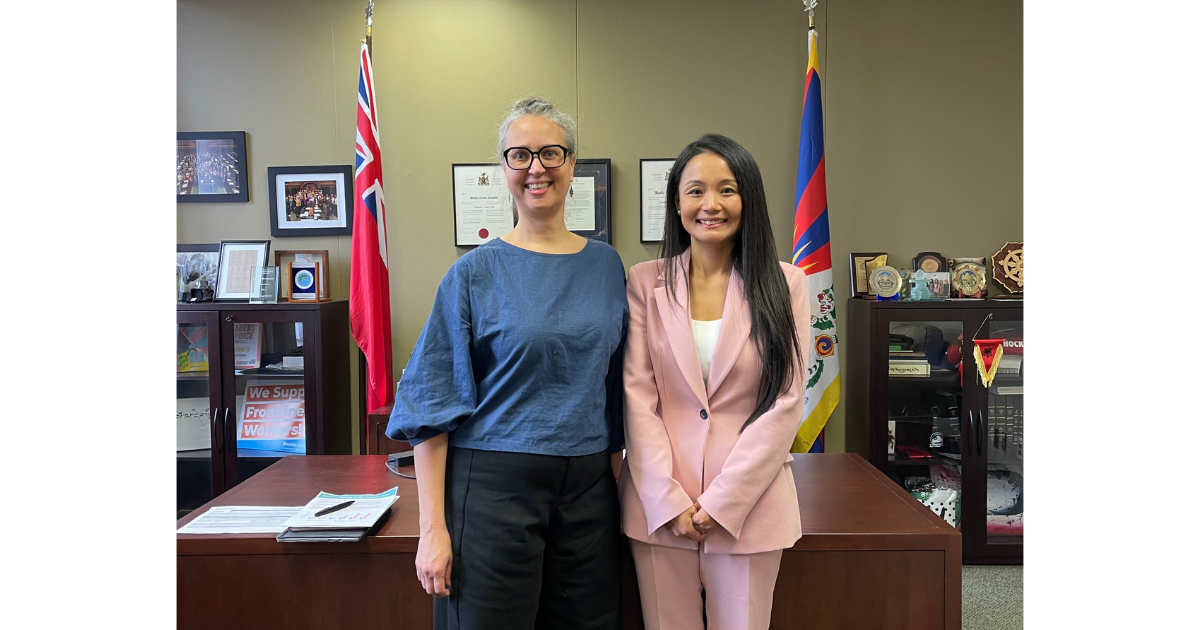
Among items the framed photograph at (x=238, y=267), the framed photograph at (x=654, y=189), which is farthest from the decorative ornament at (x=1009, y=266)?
the framed photograph at (x=238, y=267)

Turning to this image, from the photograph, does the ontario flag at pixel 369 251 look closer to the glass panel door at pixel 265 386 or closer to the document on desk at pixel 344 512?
the glass panel door at pixel 265 386

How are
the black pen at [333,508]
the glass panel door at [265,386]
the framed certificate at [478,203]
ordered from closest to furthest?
the black pen at [333,508]
the glass panel door at [265,386]
the framed certificate at [478,203]

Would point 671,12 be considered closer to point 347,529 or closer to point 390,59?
point 390,59

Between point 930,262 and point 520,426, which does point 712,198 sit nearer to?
point 520,426

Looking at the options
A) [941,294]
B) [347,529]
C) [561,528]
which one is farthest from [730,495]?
[941,294]

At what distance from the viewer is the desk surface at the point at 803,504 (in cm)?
149

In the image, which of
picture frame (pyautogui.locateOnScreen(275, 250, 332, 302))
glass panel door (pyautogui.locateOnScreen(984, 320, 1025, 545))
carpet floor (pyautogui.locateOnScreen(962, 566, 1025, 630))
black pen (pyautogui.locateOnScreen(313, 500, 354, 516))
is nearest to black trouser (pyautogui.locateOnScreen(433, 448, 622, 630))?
black pen (pyautogui.locateOnScreen(313, 500, 354, 516))

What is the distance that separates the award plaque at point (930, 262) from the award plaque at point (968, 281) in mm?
73

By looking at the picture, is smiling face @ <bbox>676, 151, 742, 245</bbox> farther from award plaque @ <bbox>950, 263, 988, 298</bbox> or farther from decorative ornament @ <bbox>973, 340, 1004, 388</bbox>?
award plaque @ <bbox>950, 263, 988, 298</bbox>

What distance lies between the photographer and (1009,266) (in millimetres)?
3357

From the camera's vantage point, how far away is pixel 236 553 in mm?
1492

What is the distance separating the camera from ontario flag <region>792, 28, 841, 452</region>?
3.18 meters

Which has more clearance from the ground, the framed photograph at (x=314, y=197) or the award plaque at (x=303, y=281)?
the framed photograph at (x=314, y=197)

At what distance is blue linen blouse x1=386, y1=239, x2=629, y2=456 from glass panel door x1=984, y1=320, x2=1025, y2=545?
8.97ft
